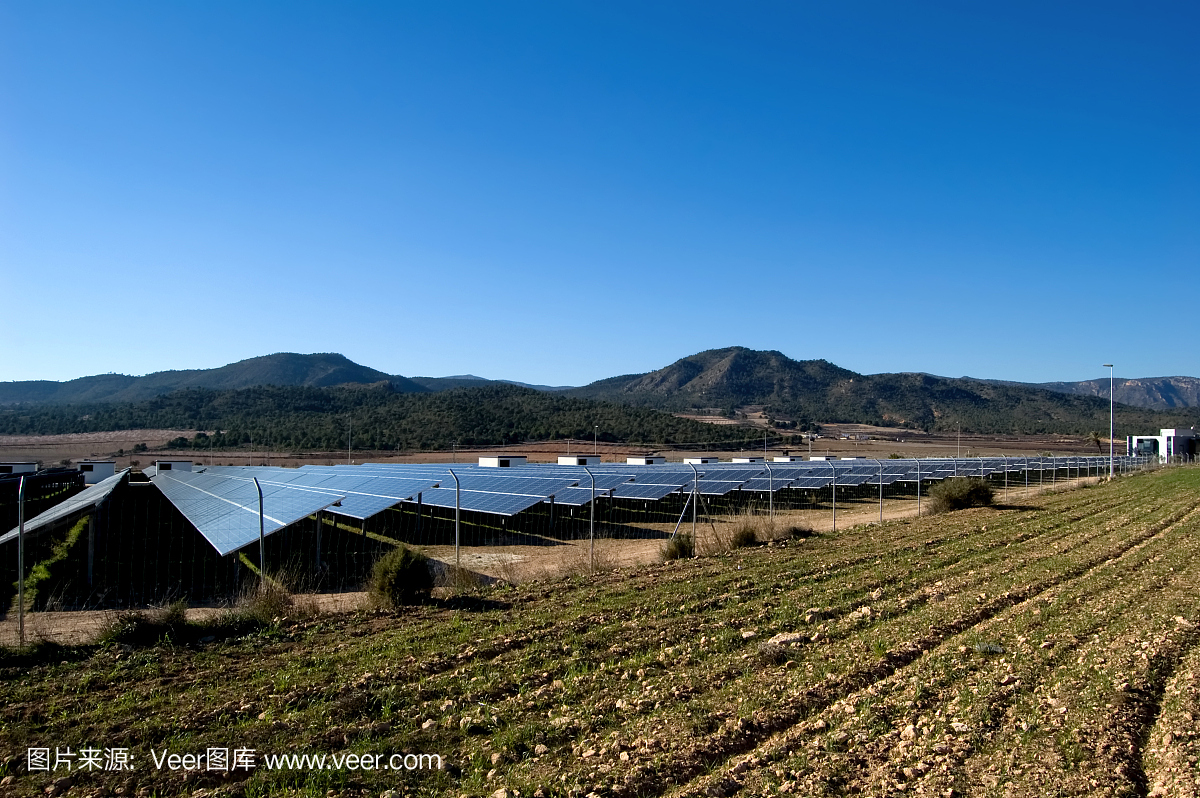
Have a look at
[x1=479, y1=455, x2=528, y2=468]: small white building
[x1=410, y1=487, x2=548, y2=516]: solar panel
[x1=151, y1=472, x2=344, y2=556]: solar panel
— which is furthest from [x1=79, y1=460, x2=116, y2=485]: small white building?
[x1=410, y1=487, x2=548, y2=516]: solar panel

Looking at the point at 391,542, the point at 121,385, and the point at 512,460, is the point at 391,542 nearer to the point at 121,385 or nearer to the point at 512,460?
the point at 512,460

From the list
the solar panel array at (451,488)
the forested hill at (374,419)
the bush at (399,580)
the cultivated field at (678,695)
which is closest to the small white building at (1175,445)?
the forested hill at (374,419)

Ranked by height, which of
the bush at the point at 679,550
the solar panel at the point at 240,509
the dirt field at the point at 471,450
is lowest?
the dirt field at the point at 471,450

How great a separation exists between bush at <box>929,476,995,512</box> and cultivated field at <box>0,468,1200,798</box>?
46.0ft

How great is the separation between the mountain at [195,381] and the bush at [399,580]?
412 feet

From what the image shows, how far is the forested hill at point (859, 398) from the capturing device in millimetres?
115000

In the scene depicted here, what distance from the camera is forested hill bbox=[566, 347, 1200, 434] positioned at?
11500 cm

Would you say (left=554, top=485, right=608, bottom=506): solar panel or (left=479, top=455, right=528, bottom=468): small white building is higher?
(left=554, top=485, right=608, bottom=506): solar panel

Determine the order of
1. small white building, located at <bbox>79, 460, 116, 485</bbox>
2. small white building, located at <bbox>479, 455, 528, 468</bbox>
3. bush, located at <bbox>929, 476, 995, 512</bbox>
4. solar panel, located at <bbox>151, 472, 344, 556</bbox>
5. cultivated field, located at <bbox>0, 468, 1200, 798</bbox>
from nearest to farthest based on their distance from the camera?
cultivated field, located at <bbox>0, 468, 1200, 798</bbox> < solar panel, located at <bbox>151, 472, 344, 556</bbox> < bush, located at <bbox>929, 476, 995, 512</bbox> < small white building, located at <bbox>479, 455, 528, 468</bbox> < small white building, located at <bbox>79, 460, 116, 485</bbox>

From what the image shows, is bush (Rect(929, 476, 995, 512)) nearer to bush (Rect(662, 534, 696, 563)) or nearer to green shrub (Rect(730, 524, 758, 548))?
green shrub (Rect(730, 524, 758, 548))

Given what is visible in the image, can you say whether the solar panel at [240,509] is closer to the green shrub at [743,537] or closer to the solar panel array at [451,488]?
the solar panel array at [451,488]

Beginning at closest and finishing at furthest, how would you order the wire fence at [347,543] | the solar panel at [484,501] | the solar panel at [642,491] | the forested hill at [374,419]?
1. the wire fence at [347,543]
2. the solar panel at [484,501]
3. the solar panel at [642,491]
4. the forested hill at [374,419]

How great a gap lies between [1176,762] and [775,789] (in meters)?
2.76

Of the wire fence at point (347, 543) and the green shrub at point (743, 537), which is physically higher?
the green shrub at point (743, 537)
